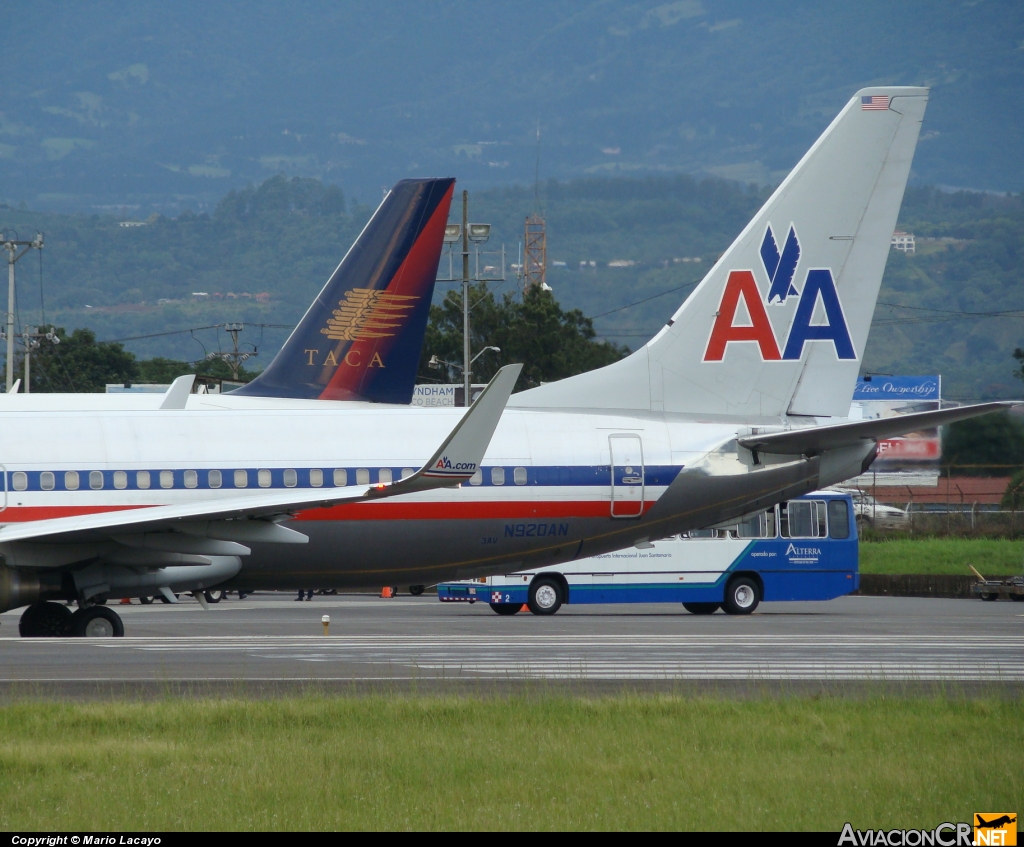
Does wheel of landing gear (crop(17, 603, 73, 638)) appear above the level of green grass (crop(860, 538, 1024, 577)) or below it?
above

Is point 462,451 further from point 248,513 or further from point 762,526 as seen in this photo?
point 762,526

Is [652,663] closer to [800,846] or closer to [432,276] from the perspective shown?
[800,846]

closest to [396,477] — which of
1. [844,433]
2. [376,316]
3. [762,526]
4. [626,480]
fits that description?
[626,480]

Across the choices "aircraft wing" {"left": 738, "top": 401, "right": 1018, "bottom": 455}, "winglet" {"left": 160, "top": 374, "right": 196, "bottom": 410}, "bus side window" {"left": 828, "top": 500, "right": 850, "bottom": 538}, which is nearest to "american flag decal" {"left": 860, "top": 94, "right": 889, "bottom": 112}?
"aircraft wing" {"left": 738, "top": 401, "right": 1018, "bottom": 455}

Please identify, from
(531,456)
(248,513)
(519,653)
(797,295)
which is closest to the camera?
(519,653)

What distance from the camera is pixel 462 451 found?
17.2 m

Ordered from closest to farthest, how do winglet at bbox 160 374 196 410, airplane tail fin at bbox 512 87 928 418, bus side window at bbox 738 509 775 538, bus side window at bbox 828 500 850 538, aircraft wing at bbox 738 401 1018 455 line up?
aircraft wing at bbox 738 401 1018 455
airplane tail fin at bbox 512 87 928 418
winglet at bbox 160 374 196 410
bus side window at bbox 738 509 775 538
bus side window at bbox 828 500 850 538

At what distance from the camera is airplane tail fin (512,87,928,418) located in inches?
846

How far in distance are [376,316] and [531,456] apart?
24.2ft

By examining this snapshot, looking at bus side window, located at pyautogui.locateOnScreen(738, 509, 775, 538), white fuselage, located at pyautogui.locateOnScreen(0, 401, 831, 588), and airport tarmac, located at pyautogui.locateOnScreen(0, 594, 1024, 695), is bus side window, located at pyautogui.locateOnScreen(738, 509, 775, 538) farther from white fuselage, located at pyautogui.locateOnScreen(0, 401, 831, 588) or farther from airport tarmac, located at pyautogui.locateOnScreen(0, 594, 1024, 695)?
white fuselage, located at pyautogui.locateOnScreen(0, 401, 831, 588)

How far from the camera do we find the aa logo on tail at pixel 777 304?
850 inches

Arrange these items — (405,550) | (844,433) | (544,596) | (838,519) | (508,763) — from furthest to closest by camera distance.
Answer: (838,519), (544,596), (405,550), (844,433), (508,763)

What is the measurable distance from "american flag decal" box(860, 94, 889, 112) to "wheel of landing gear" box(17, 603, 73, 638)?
14.7 metres

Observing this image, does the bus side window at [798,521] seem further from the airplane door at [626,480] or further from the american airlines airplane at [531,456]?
the airplane door at [626,480]
